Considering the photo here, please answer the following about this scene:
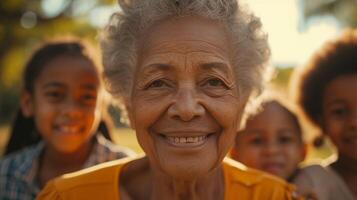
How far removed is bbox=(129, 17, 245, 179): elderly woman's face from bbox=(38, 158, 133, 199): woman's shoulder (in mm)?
382

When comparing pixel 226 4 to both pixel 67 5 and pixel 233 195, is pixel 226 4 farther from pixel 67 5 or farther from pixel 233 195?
pixel 67 5

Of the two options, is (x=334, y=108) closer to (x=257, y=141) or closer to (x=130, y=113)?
(x=257, y=141)

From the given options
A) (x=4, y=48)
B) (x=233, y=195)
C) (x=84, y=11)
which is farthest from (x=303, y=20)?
(x=233, y=195)

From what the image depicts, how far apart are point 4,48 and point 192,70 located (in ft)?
54.1

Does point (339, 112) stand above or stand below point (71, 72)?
below

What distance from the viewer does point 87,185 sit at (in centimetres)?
284

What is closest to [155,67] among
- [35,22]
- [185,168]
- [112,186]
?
[185,168]

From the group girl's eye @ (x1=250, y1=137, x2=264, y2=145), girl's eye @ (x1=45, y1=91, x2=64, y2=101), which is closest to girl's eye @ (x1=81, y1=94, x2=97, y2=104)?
girl's eye @ (x1=45, y1=91, x2=64, y2=101)

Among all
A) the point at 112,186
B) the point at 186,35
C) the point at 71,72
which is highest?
the point at 186,35

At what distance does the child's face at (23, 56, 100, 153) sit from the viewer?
13.7 ft

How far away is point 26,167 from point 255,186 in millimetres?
2244

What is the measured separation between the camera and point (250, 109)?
3.11m

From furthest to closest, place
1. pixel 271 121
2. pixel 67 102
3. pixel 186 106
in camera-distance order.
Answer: pixel 271 121, pixel 67 102, pixel 186 106

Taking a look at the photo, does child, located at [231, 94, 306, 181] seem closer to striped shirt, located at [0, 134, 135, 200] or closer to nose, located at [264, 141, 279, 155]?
nose, located at [264, 141, 279, 155]
